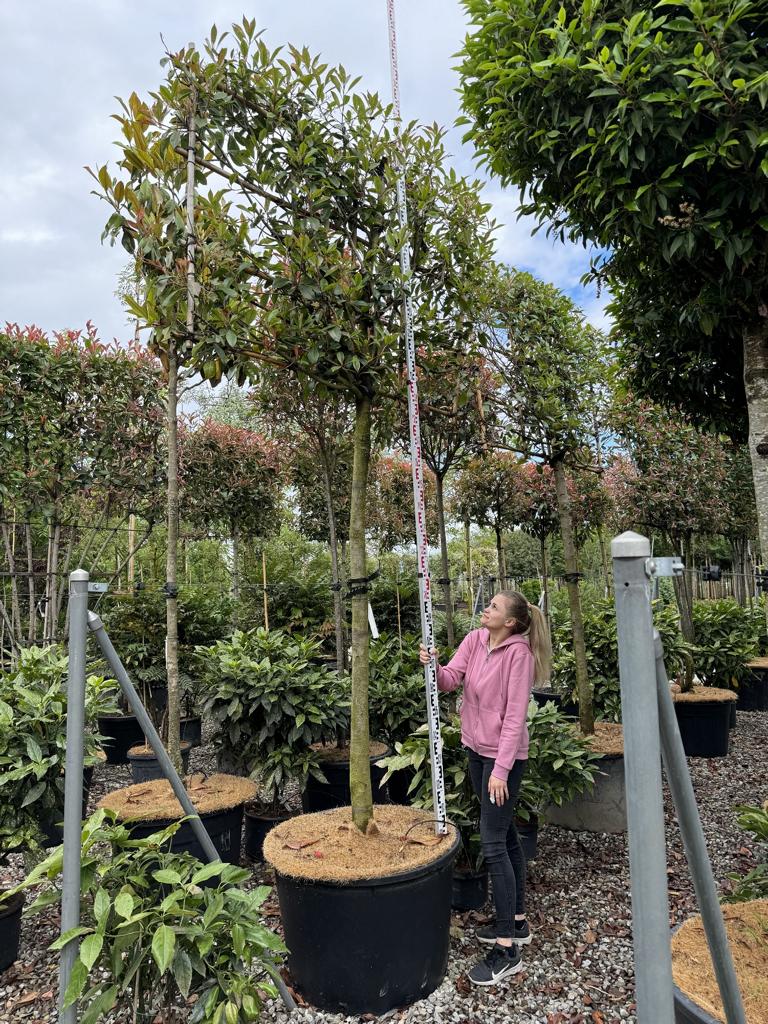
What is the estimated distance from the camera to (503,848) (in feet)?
10.3

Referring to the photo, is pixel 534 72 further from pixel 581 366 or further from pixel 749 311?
pixel 581 366

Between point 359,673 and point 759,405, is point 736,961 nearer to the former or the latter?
point 359,673

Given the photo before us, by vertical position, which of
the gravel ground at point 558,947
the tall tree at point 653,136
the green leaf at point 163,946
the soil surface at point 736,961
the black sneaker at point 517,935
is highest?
the tall tree at point 653,136

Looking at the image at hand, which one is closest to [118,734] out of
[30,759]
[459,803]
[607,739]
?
[30,759]

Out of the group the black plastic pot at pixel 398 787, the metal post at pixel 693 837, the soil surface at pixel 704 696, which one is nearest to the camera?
the metal post at pixel 693 837

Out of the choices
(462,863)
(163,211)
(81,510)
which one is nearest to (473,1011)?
(462,863)

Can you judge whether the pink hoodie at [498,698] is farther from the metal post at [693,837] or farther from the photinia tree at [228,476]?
the photinia tree at [228,476]

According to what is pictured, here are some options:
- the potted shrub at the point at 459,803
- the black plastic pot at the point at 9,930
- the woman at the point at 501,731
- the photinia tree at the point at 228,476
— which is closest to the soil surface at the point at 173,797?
the black plastic pot at the point at 9,930

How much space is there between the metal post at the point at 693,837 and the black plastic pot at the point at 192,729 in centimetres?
640

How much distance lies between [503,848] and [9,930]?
225 centimetres

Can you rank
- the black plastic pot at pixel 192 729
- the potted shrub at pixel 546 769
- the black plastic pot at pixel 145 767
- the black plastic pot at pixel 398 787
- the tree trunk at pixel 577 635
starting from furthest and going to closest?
the black plastic pot at pixel 192 729, the black plastic pot at pixel 145 767, the tree trunk at pixel 577 635, the black plastic pot at pixel 398 787, the potted shrub at pixel 546 769

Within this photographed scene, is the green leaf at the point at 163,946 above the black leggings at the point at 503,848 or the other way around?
above

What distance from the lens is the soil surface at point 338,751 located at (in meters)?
4.60

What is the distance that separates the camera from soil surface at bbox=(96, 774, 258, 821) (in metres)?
3.52
